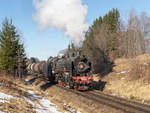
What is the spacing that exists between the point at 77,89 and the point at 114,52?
74.3ft

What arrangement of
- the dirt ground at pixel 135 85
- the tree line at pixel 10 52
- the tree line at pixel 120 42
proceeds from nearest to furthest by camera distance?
the dirt ground at pixel 135 85, the tree line at pixel 10 52, the tree line at pixel 120 42

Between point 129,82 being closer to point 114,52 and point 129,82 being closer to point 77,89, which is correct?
point 77,89

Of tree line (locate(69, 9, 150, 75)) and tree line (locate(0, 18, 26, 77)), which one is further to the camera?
tree line (locate(69, 9, 150, 75))

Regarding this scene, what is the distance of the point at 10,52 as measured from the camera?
2764cm

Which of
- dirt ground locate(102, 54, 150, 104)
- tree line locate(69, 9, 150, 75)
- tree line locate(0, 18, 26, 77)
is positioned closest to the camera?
dirt ground locate(102, 54, 150, 104)

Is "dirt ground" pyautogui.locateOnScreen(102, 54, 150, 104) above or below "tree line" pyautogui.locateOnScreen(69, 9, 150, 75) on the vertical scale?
below

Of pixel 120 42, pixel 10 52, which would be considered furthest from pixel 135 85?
pixel 120 42

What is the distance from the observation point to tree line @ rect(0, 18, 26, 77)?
27.0 meters

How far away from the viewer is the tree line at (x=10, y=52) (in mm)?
26953

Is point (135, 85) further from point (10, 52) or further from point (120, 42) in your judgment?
point (120, 42)

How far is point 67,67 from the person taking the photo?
19.4 metres

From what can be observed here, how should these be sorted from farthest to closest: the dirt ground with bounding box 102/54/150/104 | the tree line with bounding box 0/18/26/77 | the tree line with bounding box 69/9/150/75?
the tree line with bounding box 69/9/150/75, the tree line with bounding box 0/18/26/77, the dirt ground with bounding box 102/54/150/104

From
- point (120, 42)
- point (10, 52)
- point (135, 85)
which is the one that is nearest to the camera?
point (135, 85)

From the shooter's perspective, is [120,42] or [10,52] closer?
[10,52]
